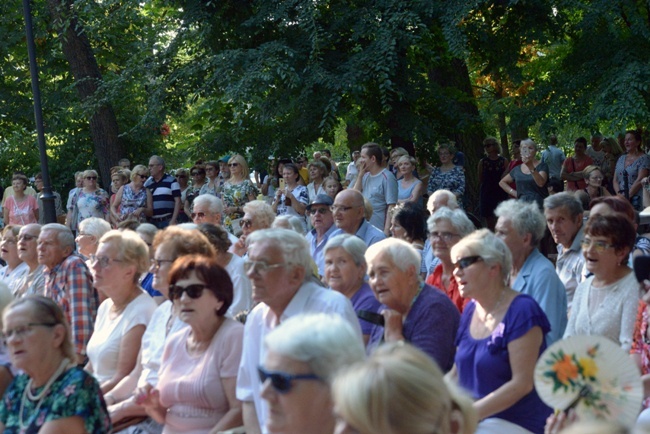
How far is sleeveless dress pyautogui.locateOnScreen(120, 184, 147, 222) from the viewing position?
14.8 metres

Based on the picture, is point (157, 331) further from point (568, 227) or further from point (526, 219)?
point (568, 227)

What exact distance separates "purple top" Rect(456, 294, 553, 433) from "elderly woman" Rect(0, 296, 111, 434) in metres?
1.85

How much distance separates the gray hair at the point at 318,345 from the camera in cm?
336

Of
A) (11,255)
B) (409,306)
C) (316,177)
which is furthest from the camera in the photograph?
(316,177)

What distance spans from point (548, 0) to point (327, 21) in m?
2.97

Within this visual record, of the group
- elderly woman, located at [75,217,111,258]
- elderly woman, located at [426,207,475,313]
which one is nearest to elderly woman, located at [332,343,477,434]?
elderly woman, located at [426,207,475,313]

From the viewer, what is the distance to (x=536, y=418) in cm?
489

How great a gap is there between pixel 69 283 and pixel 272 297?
3.05 m

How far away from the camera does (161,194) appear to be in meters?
14.7

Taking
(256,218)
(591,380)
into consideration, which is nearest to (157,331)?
(591,380)

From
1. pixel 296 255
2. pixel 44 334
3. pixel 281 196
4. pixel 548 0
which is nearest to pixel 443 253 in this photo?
pixel 296 255

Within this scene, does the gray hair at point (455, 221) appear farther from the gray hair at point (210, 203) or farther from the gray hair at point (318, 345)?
the gray hair at point (318, 345)

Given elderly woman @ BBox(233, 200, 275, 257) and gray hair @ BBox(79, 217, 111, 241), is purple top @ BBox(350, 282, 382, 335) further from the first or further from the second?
gray hair @ BBox(79, 217, 111, 241)

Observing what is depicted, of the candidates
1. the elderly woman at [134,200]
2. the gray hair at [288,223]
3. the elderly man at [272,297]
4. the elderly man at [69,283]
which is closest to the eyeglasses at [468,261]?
the elderly man at [272,297]
